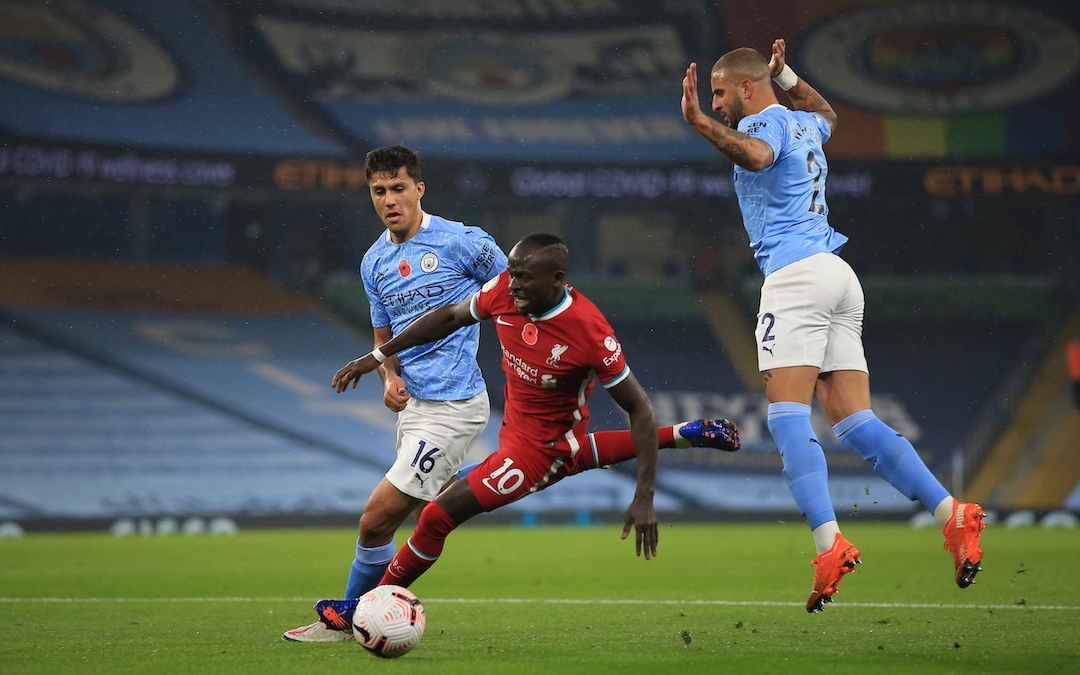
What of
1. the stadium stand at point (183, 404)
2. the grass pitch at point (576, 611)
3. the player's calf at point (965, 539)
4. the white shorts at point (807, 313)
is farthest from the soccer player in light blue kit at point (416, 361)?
the stadium stand at point (183, 404)

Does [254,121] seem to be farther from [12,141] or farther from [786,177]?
[786,177]

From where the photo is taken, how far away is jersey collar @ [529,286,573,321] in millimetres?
4145

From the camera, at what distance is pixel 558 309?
415cm

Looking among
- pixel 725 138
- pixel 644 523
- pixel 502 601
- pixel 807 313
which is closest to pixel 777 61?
pixel 725 138

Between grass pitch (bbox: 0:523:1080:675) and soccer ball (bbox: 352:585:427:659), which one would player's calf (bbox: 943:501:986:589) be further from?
soccer ball (bbox: 352:585:427:659)

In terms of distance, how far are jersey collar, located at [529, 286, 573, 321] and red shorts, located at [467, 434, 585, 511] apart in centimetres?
56

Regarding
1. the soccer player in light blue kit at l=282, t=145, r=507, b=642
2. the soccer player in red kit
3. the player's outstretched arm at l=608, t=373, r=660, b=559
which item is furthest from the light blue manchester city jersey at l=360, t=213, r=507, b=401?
the player's outstretched arm at l=608, t=373, r=660, b=559

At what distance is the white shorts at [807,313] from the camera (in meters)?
4.38

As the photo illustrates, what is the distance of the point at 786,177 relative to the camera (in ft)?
15.0

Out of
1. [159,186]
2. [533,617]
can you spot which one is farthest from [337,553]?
[159,186]

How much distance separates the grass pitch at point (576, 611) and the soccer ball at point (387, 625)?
0.25 feet

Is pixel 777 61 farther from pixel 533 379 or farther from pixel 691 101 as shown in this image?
pixel 533 379

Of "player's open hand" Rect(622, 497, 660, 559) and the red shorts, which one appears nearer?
"player's open hand" Rect(622, 497, 660, 559)

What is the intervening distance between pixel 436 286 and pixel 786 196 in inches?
67.6
